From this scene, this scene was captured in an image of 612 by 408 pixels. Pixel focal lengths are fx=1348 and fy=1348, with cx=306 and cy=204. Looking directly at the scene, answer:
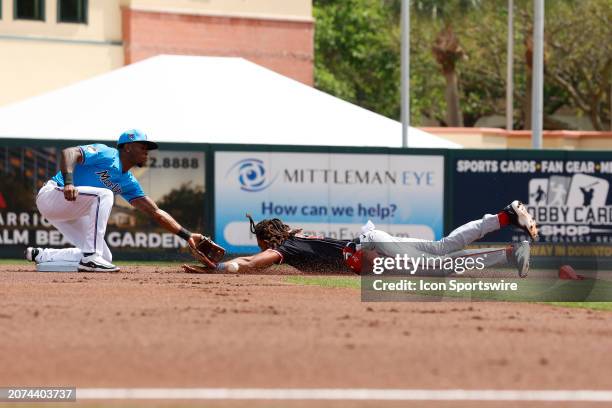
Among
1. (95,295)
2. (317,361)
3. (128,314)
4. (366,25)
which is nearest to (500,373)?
(317,361)

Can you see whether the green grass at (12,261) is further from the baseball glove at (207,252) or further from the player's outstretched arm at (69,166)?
the player's outstretched arm at (69,166)

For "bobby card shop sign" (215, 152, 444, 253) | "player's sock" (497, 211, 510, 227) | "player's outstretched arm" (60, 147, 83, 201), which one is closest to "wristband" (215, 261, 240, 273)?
"player's outstretched arm" (60, 147, 83, 201)

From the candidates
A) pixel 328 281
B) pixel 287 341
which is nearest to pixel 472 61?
pixel 328 281

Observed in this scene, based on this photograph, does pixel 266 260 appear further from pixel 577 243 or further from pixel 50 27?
pixel 50 27

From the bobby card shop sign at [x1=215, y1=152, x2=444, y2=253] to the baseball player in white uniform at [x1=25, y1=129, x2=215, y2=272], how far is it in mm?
5563

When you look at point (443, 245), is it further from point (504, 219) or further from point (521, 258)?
point (521, 258)

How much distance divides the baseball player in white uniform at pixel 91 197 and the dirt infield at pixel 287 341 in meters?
1.79

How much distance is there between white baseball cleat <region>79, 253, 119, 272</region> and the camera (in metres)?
15.2

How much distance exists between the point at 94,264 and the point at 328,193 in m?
6.93

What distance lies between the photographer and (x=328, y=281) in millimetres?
15555

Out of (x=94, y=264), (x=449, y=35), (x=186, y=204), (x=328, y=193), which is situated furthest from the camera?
(x=449, y=35)

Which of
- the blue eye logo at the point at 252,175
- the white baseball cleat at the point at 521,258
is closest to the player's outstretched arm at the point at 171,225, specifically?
the white baseball cleat at the point at 521,258

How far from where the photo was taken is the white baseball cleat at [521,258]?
1467 cm

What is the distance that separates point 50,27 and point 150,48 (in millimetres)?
2896
